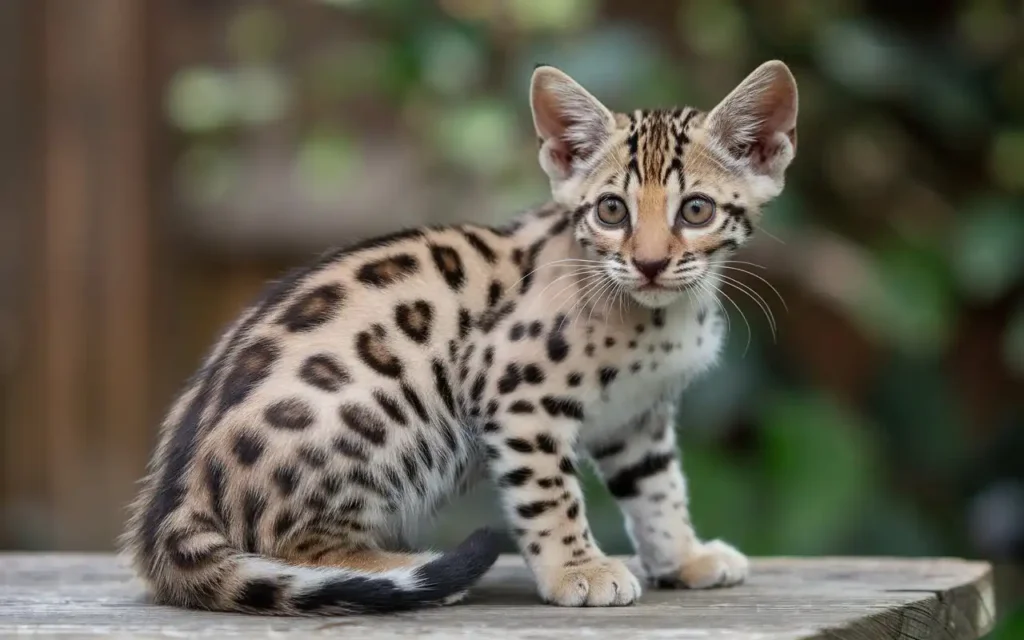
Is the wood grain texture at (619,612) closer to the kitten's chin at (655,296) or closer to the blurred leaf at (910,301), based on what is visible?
the kitten's chin at (655,296)

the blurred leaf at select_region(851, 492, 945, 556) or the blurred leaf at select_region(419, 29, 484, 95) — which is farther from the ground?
the blurred leaf at select_region(419, 29, 484, 95)

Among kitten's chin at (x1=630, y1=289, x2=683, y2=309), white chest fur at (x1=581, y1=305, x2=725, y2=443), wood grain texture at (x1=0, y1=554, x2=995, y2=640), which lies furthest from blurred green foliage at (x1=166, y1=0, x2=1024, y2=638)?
kitten's chin at (x1=630, y1=289, x2=683, y2=309)

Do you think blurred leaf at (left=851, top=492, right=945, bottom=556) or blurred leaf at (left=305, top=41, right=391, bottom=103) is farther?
blurred leaf at (left=305, top=41, right=391, bottom=103)

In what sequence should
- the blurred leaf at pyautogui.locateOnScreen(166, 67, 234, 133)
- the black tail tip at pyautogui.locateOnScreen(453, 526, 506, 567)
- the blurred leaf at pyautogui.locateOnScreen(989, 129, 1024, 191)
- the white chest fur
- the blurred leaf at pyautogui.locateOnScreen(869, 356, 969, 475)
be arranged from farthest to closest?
the blurred leaf at pyautogui.locateOnScreen(166, 67, 234, 133) < the blurred leaf at pyautogui.locateOnScreen(989, 129, 1024, 191) < the blurred leaf at pyautogui.locateOnScreen(869, 356, 969, 475) < the white chest fur < the black tail tip at pyautogui.locateOnScreen(453, 526, 506, 567)

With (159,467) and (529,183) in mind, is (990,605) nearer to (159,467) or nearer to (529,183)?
(159,467)

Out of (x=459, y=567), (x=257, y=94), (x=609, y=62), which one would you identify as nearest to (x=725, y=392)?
(x=609, y=62)

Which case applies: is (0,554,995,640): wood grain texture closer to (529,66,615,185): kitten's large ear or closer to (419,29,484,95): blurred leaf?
(529,66,615,185): kitten's large ear

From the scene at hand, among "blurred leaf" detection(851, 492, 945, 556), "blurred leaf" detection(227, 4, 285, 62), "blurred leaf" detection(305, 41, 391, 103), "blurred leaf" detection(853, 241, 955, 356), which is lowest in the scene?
"blurred leaf" detection(851, 492, 945, 556)
